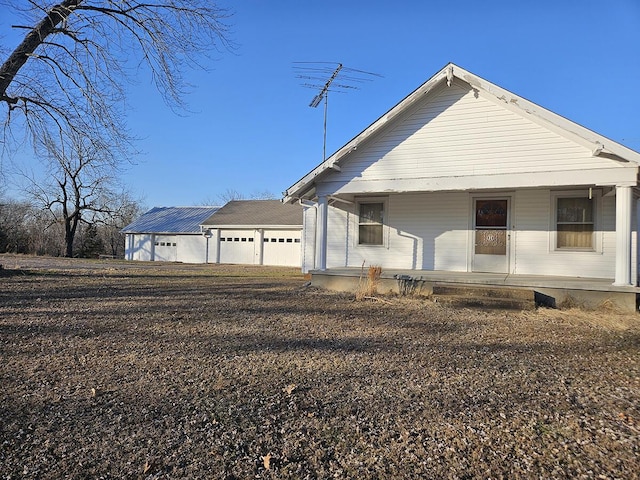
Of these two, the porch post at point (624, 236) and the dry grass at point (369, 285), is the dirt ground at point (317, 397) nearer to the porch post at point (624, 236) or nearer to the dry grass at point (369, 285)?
the porch post at point (624, 236)

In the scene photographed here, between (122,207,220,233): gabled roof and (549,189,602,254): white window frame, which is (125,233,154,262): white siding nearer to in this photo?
(122,207,220,233): gabled roof

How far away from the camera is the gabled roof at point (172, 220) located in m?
31.8

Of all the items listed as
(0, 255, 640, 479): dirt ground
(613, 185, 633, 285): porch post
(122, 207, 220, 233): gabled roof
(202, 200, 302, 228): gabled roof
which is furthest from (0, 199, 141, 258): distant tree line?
(613, 185, 633, 285): porch post

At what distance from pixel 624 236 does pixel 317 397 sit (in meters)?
7.73

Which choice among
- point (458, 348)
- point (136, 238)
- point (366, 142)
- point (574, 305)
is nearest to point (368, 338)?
point (458, 348)

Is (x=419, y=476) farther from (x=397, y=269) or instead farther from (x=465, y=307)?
(x=397, y=269)

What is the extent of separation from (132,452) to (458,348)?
405 cm

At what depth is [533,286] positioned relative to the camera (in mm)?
8836

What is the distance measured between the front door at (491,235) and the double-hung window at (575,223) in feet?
3.97

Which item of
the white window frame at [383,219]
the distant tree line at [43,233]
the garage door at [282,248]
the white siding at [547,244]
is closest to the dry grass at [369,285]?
the white window frame at [383,219]

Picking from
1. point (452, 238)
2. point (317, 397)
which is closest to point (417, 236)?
point (452, 238)

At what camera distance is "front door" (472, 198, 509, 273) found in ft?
36.9

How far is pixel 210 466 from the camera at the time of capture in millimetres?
2645

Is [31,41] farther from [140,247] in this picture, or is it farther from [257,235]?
[140,247]
